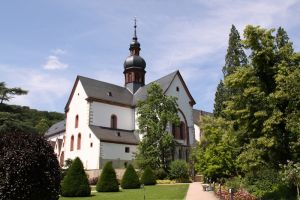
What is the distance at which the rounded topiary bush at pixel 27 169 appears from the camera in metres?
14.7

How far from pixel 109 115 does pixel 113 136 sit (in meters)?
3.94

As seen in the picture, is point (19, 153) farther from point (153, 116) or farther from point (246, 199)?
point (153, 116)

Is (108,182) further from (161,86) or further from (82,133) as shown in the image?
(161,86)

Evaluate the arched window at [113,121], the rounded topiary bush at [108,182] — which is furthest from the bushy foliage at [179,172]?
the rounded topiary bush at [108,182]

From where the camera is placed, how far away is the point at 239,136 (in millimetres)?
23172

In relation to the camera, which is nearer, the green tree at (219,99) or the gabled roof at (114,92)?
the green tree at (219,99)

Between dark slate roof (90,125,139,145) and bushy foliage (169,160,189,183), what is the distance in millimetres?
8214

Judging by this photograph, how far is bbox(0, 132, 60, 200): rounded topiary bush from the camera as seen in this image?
14.7m

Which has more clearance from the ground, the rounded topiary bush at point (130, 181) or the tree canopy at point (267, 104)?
the tree canopy at point (267, 104)

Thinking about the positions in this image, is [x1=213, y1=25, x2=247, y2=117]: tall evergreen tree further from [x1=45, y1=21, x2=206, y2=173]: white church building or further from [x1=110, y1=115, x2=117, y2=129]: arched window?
[x1=110, y1=115, x2=117, y2=129]: arched window

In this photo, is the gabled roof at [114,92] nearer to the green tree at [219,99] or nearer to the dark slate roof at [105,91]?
the dark slate roof at [105,91]

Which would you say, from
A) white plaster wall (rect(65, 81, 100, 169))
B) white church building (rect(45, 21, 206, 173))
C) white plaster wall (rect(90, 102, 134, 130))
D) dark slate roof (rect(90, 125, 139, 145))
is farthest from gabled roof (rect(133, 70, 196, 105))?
white plaster wall (rect(65, 81, 100, 169))

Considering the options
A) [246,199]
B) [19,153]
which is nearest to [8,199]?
[19,153]

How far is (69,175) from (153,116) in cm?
1946
